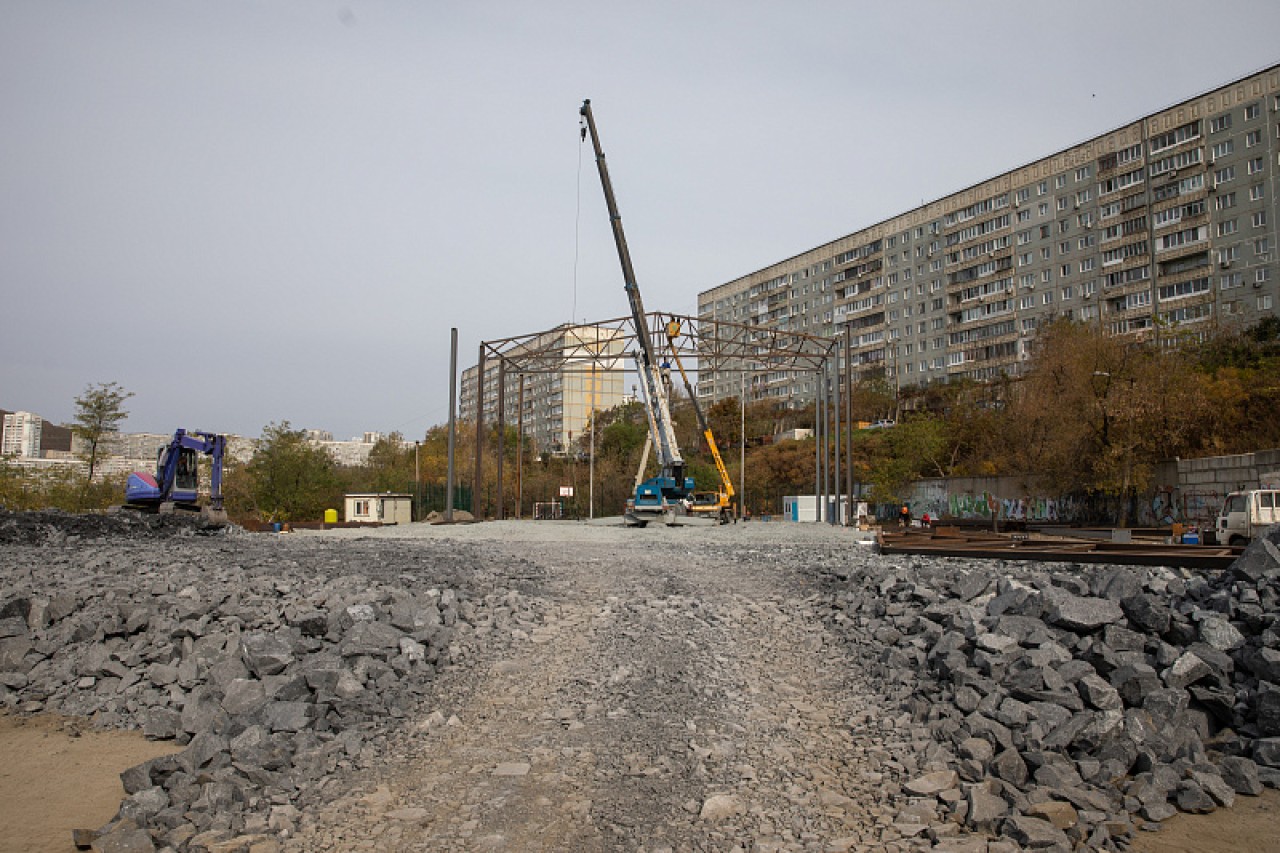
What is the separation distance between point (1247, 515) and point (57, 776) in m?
20.7

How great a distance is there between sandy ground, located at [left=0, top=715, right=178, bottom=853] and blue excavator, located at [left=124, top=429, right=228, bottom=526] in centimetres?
1735

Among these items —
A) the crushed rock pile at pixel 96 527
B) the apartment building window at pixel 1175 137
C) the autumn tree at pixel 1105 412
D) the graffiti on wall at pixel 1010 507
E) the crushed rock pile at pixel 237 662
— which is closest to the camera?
the crushed rock pile at pixel 237 662

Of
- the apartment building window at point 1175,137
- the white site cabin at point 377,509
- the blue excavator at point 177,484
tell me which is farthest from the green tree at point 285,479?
the apartment building window at point 1175,137

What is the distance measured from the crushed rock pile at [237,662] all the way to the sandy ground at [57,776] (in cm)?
24

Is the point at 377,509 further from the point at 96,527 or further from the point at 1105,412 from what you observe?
the point at 1105,412

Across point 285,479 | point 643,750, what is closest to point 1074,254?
point 285,479

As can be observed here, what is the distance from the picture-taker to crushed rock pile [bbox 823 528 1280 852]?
221 inches

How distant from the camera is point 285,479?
145 ft

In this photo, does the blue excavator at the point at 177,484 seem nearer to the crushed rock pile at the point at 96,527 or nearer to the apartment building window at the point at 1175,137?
the crushed rock pile at the point at 96,527

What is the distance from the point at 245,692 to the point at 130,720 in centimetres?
160

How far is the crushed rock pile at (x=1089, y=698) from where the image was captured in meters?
5.62

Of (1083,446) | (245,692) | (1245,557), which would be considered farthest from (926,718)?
(1083,446)

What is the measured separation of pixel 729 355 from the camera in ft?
110

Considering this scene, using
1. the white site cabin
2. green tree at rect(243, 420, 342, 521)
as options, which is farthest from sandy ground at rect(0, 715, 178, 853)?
green tree at rect(243, 420, 342, 521)
